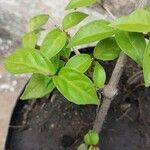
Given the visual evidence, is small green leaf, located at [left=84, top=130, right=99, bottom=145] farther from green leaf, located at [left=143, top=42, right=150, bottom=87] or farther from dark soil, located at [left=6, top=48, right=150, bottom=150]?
green leaf, located at [left=143, top=42, right=150, bottom=87]

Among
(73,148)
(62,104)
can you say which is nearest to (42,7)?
(62,104)

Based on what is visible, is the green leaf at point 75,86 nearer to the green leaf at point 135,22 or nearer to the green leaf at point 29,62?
the green leaf at point 29,62

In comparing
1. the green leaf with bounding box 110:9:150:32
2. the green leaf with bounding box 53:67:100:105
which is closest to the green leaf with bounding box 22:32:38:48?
the green leaf with bounding box 53:67:100:105

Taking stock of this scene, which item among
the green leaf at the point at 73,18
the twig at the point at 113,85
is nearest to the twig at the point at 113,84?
the twig at the point at 113,85

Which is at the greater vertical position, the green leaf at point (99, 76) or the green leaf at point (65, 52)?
the green leaf at point (65, 52)

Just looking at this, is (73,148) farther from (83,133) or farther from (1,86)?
(1,86)

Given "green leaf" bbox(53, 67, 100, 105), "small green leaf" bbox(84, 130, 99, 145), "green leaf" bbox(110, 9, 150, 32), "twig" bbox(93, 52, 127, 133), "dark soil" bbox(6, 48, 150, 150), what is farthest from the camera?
"dark soil" bbox(6, 48, 150, 150)
